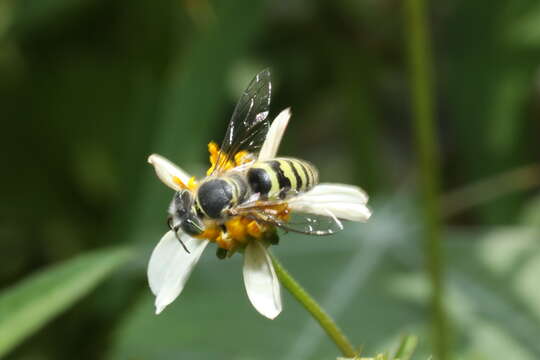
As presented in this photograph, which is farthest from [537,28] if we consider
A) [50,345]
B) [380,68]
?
[50,345]

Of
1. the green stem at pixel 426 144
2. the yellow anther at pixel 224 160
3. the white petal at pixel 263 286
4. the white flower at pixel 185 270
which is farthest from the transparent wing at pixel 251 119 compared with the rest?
the green stem at pixel 426 144

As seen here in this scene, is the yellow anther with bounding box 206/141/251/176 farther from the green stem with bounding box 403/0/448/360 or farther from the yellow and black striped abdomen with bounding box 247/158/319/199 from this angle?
the green stem with bounding box 403/0/448/360

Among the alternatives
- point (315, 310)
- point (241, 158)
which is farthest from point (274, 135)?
point (315, 310)

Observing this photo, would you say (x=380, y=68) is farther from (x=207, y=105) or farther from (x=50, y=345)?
(x=50, y=345)

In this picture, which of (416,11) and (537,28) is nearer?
(416,11)

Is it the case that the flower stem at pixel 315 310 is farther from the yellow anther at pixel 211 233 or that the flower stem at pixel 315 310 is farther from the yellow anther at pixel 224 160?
the yellow anther at pixel 224 160

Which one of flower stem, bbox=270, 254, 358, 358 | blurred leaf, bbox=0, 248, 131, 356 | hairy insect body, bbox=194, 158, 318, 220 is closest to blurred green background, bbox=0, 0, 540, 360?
blurred leaf, bbox=0, 248, 131, 356
